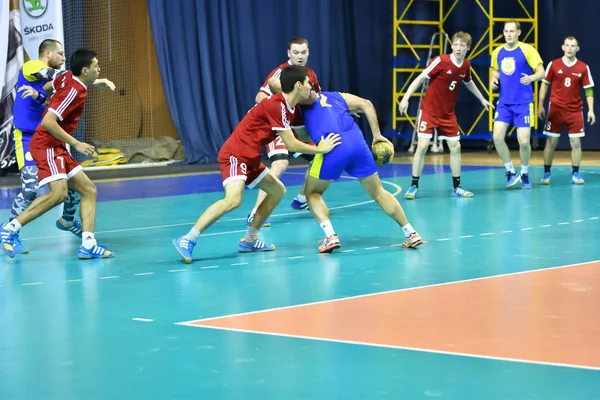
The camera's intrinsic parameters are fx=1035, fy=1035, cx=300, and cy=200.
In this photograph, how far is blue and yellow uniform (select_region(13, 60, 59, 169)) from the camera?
866 centimetres

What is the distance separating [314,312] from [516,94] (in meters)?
7.88

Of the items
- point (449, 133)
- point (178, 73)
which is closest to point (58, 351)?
point (449, 133)

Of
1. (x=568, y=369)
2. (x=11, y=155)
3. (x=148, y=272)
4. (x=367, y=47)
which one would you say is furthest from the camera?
(x=367, y=47)

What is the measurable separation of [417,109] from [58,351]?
55.7 ft

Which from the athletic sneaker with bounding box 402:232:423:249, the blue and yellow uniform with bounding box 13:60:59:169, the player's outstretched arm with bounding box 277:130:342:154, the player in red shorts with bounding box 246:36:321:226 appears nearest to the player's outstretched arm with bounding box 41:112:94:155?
the blue and yellow uniform with bounding box 13:60:59:169

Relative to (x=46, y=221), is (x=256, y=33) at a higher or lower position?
higher

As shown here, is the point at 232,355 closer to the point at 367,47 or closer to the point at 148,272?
the point at 148,272

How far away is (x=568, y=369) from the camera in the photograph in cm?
480

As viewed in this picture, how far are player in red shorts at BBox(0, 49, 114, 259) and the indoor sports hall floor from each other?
10.9 inches

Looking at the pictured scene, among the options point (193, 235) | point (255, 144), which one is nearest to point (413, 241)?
point (255, 144)

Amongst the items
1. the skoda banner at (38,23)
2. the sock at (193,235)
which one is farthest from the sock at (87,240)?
the skoda banner at (38,23)

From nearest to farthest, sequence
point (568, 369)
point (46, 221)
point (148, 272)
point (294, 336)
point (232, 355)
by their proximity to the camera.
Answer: point (568, 369) < point (232, 355) < point (294, 336) < point (148, 272) < point (46, 221)

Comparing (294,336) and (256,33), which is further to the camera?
(256,33)

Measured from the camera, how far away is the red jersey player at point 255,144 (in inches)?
314
